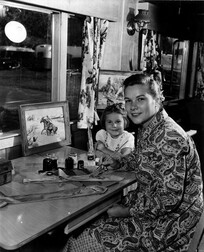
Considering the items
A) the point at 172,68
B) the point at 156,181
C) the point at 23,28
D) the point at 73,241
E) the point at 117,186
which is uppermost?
the point at 23,28

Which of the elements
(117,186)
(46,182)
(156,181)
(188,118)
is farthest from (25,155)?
Answer: (188,118)

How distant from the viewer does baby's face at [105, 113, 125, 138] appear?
2.63 metres

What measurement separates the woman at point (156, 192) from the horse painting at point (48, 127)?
1.01m

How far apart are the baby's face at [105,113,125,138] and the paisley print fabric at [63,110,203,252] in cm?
94

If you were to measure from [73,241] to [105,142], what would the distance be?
1.14 metres

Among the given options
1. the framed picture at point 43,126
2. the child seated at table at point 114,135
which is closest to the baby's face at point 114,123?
the child seated at table at point 114,135

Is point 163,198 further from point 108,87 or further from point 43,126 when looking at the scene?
point 108,87

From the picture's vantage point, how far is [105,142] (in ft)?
8.97

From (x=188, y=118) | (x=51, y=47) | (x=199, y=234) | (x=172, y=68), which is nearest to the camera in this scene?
(x=199, y=234)

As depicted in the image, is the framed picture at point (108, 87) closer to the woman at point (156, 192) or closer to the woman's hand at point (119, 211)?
the woman at point (156, 192)

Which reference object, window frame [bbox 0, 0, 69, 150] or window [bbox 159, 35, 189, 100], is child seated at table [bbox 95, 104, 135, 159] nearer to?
window frame [bbox 0, 0, 69, 150]

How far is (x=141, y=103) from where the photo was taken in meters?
1.72

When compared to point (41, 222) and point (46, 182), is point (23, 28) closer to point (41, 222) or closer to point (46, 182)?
point (46, 182)

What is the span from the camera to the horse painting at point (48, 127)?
2.59m
